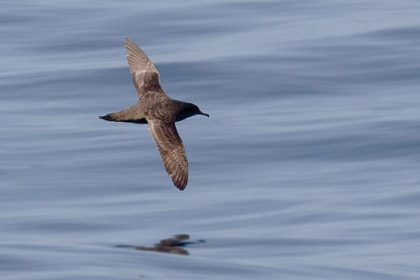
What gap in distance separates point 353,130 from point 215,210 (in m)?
3.65

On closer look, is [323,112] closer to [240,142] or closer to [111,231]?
[240,142]

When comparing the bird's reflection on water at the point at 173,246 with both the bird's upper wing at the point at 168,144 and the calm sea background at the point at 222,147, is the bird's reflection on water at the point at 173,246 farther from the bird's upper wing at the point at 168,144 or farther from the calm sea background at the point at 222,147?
the bird's upper wing at the point at 168,144

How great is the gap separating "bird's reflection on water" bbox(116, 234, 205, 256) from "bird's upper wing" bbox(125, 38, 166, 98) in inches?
77.6

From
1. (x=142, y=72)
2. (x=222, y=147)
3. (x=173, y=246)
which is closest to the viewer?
(x=142, y=72)

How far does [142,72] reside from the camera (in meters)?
16.1

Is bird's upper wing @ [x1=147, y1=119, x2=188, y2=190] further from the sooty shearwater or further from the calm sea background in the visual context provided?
the calm sea background

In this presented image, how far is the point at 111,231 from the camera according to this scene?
17.2 metres

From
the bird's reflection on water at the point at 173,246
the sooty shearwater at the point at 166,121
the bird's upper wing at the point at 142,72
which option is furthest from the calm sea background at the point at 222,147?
the bird's upper wing at the point at 142,72

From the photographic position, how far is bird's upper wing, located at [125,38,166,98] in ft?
51.7

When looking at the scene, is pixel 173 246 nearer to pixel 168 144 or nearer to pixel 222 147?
pixel 168 144

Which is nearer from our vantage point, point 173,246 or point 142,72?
point 142,72

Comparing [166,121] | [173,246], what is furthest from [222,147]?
[166,121]

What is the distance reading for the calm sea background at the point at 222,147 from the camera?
52.6 feet

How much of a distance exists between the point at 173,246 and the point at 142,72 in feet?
7.32
